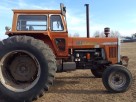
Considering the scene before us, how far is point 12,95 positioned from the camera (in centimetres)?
760

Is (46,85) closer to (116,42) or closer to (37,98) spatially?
(37,98)

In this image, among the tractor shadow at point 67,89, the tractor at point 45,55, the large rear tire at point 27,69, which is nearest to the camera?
the large rear tire at point 27,69

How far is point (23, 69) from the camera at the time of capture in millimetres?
8242

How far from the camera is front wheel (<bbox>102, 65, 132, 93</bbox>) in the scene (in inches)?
340

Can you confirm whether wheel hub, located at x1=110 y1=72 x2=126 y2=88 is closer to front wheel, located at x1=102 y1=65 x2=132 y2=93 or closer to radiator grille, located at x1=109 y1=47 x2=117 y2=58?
front wheel, located at x1=102 y1=65 x2=132 y2=93

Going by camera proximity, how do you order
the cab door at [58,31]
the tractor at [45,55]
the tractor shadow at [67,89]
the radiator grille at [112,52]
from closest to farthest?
the tractor at [45,55]
the tractor shadow at [67,89]
the cab door at [58,31]
the radiator grille at [112,52]

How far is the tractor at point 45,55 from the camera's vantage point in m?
7.71

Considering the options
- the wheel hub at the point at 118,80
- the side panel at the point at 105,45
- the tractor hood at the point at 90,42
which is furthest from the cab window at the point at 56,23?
the wheel hub at the point at 118,80

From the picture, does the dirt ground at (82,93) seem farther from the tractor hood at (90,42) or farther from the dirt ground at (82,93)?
the tractor hood at (90,42)

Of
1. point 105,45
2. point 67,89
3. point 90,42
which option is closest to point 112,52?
point 105,45

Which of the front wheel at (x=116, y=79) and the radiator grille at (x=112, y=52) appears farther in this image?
the radiator grille at (x=112, y=52)

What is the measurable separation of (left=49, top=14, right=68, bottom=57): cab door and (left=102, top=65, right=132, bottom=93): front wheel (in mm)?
1630

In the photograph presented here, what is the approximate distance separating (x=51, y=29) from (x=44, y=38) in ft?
1.16

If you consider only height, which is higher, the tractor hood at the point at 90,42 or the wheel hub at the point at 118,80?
the tractor hood at the point at 90,42
